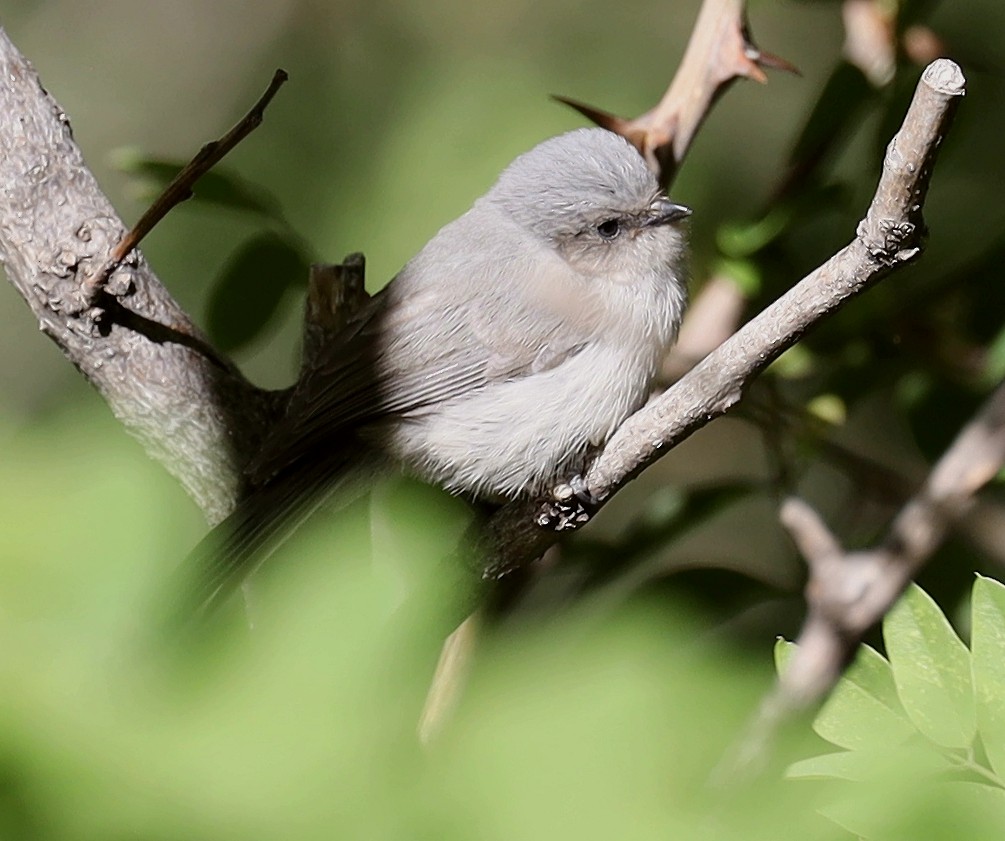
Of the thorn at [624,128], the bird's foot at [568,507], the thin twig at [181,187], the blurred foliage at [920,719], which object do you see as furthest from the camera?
the thorn at [624,128]

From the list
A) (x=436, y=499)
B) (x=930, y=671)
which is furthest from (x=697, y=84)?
(x=930, y=671)

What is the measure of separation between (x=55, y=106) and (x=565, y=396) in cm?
86

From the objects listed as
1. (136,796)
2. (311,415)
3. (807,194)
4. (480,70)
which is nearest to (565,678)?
(136,796)

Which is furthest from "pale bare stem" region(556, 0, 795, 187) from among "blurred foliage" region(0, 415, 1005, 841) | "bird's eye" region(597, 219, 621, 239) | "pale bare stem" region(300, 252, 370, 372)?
"blurred foliage" region(0, 415, 1005, 841)

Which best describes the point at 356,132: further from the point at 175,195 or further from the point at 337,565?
the point at 337,565

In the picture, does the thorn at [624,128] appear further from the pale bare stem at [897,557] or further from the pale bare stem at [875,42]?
the pale bare stem at [897,557]

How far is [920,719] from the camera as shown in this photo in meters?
1.01

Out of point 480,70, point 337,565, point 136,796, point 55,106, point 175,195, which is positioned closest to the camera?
point 136,796

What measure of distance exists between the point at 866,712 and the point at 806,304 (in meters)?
0.42

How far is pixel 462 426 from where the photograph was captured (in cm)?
206

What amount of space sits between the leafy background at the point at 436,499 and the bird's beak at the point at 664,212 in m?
0.10

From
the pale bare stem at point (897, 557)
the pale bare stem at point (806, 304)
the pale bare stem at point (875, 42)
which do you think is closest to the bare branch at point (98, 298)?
the pale bare stem at point (806, 304)

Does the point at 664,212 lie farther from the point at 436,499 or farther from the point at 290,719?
the point at 290,719

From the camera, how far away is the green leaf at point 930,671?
0.99 metres
